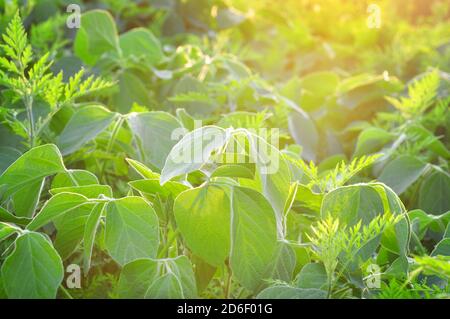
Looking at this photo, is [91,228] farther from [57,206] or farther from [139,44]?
[139,44]

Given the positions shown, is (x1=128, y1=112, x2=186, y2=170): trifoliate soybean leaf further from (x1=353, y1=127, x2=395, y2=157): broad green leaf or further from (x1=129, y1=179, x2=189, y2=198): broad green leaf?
(x1=353, y1=127, x2=395, y2=157): broad green leaf

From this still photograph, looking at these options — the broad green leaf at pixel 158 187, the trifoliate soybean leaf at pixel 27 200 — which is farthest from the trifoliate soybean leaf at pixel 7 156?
the broad green leaf at pixel 158 187

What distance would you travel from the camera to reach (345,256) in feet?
1.86

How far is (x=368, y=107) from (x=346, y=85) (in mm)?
77

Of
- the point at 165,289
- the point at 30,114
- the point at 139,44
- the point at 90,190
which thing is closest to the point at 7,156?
the point at 30,114

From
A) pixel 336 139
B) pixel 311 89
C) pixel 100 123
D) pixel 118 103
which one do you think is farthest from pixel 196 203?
pixel 311 89

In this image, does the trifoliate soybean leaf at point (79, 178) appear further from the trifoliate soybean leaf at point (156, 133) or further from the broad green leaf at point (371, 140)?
the broad green leaf at point (371, 140)

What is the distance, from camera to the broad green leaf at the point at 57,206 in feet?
1.93

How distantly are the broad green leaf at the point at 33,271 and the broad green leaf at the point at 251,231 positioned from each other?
0.13 metres

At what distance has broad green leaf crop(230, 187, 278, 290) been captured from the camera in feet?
1.89

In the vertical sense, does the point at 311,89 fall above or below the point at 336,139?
above

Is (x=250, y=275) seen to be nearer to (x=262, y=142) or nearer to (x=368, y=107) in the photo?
(x=262, y=142)

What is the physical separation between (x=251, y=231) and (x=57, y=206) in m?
0.15
